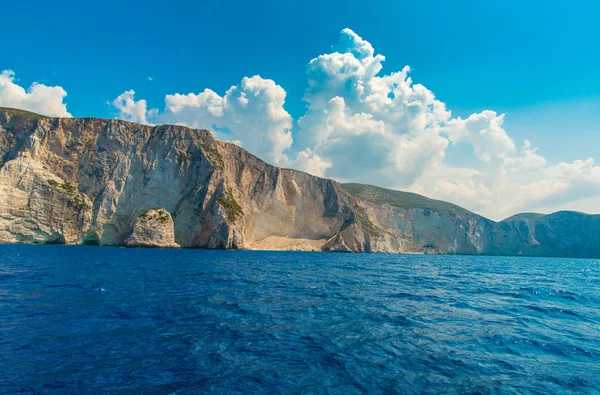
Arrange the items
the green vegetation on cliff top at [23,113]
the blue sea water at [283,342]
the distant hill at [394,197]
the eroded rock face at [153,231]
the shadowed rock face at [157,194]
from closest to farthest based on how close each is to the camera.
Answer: the blue sea water at [283,342]
the shadowed rock face at [157,194]
the eroded rock face at [153,231]
the green vegetation on cliff top at [23,113]
the distant hill at [394,197]

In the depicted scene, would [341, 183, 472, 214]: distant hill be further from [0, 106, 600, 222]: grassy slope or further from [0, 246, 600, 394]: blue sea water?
[0, 246, 600, 394]: blue sea water

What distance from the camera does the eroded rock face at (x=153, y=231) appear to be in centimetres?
8162

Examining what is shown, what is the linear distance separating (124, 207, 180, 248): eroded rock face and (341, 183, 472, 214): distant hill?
93.9 meters

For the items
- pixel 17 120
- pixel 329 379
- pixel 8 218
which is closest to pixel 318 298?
pixel 329 379

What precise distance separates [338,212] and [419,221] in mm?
51511

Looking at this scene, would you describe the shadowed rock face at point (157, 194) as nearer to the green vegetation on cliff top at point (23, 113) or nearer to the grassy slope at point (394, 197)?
the green vegetation on cliff top at point (23, 113)

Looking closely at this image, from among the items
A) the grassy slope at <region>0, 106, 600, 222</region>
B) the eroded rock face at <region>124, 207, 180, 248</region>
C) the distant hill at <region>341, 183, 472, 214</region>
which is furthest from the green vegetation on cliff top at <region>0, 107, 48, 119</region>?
the distant hill at <region>341, 183, 472, 214</region>

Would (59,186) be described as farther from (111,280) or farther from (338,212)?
(338,212)

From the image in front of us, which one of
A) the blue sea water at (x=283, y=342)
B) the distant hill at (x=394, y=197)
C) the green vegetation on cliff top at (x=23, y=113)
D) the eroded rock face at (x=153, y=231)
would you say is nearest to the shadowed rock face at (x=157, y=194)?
the eroded rock face at (x=153, y=231)

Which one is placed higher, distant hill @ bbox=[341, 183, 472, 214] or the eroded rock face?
distant hill @ bbox=[341, 183, 472, 214]

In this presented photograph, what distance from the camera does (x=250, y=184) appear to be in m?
118

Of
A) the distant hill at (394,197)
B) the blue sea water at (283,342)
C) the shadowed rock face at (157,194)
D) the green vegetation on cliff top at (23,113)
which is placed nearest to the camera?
the blue sea water at (283,342)

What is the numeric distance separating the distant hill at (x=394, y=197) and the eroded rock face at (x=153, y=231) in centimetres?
9390

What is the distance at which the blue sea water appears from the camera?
9133 millimetres
